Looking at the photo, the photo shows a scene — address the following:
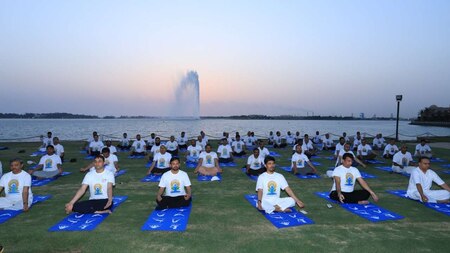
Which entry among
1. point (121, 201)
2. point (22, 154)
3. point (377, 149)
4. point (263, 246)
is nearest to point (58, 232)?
point (121, 201)

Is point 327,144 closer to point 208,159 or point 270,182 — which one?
point 208,159

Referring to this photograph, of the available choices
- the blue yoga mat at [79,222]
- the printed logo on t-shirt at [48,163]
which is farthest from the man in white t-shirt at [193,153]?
the blue yoga mat at [79,222]

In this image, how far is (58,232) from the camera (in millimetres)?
5793

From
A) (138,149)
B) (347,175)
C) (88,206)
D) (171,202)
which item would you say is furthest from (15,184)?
(138,149)

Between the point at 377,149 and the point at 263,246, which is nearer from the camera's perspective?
the point at 263,246

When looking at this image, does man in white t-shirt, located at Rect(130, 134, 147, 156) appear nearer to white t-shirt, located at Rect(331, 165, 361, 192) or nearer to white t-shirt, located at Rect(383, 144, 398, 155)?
white t-shirt, located at Rect(331, 165, 361, 192)

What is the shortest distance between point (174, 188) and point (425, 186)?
23.0 feet

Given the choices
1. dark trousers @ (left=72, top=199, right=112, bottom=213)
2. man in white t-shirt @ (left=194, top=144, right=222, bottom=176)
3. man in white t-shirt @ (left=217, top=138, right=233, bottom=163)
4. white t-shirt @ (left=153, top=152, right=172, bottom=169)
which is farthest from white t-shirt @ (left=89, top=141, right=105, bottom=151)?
dark trousers @ (left=72, top=199, right=112, bottom=213)

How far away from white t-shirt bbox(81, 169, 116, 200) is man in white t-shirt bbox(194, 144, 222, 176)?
5.03 metres

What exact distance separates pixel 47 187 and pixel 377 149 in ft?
64.5

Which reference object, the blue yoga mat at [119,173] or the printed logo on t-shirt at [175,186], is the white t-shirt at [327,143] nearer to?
the blue yoga mat at [119,173]

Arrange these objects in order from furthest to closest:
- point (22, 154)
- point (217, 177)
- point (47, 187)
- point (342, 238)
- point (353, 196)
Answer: point (22, 154)
point (217, 177)
point (47, 187)
point (353, 196)
point (342, 238)

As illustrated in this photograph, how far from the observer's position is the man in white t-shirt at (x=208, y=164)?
39.0ft

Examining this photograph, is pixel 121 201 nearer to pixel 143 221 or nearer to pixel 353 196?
pixel 143 221
